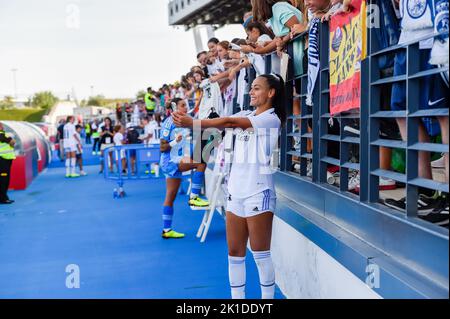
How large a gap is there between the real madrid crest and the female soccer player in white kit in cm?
135

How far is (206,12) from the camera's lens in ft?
95.8

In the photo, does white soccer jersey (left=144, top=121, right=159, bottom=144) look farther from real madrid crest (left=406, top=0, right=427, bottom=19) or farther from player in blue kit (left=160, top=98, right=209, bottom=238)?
real madrid crest (left=406, top=0, right=427, bottom=19)

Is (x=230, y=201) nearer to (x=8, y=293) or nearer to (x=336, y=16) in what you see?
(x=336, y=16)

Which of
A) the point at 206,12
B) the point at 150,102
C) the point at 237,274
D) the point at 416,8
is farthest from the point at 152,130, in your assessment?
the point at 416,8

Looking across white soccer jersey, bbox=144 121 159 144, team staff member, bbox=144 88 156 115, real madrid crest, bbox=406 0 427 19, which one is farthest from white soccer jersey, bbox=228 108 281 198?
team staff member, bbox=144 88 156 115

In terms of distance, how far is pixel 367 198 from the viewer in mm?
3910

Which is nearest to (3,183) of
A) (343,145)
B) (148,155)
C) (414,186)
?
(148,155)

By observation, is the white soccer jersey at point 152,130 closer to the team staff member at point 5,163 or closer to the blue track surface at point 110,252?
the blue track surface at point 110,252

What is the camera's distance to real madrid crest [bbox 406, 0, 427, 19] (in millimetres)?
3419

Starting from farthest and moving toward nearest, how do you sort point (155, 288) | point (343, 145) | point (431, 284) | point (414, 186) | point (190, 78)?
1. point (190, 78)
2. point (155, 288)
3. point (343, 145)
4. point (414, 186)
5. point (431, 284)

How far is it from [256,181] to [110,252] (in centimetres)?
397

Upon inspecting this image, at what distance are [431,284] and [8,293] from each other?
467 cm

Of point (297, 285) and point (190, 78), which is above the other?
point (190, 78)

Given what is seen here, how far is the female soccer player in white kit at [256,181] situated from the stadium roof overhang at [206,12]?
69.8 ft
